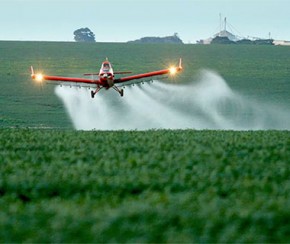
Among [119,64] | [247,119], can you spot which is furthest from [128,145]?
[119,64]

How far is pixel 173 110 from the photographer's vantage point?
91688mm

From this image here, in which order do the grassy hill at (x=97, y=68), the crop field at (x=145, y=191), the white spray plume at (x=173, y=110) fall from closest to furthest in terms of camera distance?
the crop field at (x=145, y=191) → the white spray plume at (x=173, y=110) → the grassy hill at (x=97, y=68)

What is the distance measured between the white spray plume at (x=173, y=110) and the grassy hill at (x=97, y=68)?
2532mm

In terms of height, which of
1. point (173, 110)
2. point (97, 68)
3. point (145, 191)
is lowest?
point (97, 68)

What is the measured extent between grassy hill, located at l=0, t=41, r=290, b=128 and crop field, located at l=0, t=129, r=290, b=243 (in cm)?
4856

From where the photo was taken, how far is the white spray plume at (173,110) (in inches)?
3155

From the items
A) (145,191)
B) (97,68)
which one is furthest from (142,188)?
(97,68)

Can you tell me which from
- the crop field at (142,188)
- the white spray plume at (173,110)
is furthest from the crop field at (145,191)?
the white spray plume at (173,110)

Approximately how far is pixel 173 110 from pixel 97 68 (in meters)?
57.4

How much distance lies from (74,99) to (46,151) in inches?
2673

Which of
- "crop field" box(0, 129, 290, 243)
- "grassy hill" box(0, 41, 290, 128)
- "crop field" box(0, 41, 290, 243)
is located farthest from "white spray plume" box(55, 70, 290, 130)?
"crop field" box(0, 129, 290, 243)

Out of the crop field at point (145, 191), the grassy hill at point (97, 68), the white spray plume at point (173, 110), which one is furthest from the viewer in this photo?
the grassy hill at point (97, 68)

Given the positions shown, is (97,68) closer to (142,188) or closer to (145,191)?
(142,188)

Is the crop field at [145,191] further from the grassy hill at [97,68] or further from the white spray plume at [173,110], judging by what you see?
the grassy hill at [97,68]
